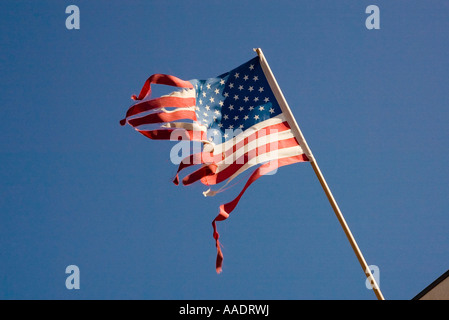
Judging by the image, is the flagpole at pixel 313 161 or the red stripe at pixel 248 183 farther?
the red stripe at pixel 248 183

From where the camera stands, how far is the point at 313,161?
11.1m

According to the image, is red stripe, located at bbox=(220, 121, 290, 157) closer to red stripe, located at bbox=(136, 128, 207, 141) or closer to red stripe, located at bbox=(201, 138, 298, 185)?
red stripe, located at bbox=(201, 138, 298, 185)

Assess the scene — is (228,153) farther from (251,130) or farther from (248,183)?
(248,183)

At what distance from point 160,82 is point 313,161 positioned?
342 cm

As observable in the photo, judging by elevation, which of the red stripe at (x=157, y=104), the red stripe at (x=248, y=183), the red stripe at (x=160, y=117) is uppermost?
the red stripe at (x=157, y=104)

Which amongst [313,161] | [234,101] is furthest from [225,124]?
[313,161]

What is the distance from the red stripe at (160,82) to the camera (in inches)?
474

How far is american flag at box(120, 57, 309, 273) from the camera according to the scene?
11461 mm

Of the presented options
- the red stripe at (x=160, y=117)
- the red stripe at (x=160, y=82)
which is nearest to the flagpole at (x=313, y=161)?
the red stripe at (x=160, y=82)

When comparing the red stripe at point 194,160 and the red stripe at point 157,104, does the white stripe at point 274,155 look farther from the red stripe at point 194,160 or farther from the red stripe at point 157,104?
the red stripe at point 157,104

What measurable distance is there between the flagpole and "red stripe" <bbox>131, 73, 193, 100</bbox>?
160cm

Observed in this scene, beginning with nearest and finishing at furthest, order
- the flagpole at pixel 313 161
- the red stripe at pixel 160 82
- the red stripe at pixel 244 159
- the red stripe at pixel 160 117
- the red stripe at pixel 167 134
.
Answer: the flagpole at pixel 313 161
the red stripe at pixel 244 159
the red stripe at pixel 167 134
the red stripe at pixel 160 117
the red stripe at pixel 160 82
